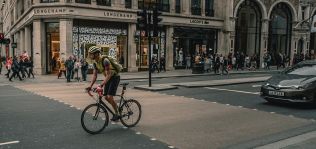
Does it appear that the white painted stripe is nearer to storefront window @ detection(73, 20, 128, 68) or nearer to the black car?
the black car

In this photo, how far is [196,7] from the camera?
3403 cm

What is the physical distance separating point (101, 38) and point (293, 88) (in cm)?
1982

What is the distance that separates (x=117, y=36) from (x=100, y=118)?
22131 mm

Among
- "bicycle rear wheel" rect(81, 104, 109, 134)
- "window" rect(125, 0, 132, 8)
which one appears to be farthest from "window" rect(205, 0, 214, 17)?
"bicycle rear wheel" rect(81, 104, 109, 134)

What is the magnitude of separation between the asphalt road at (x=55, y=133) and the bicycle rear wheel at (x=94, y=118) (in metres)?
0.14

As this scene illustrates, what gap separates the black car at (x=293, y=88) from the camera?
10344mm

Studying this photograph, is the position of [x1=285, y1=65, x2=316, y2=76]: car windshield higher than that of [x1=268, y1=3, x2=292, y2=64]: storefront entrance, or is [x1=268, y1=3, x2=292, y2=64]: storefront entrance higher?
[x1=268, y1=3, x2=292, y2=64]: storefront entrance

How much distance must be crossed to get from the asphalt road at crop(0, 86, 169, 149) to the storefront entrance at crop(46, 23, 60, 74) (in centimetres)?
1776

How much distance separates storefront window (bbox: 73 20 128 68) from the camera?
2675 cm

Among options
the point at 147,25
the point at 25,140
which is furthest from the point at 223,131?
the point at 147,25

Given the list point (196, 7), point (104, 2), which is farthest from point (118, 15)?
point (196, 7)

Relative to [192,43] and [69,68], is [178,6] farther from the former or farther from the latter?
→ [69,68]

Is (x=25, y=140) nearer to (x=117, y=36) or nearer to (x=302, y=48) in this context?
(x=117, y=36)

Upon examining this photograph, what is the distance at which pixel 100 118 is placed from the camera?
7355 millimetres
